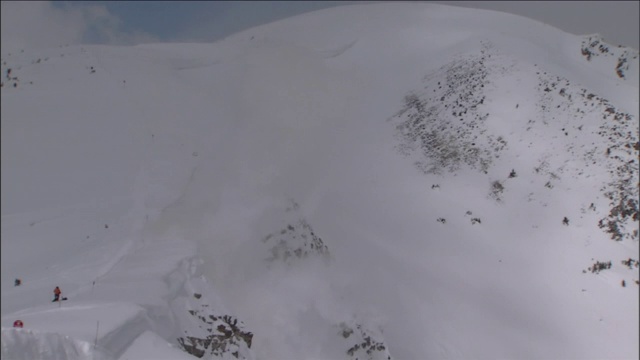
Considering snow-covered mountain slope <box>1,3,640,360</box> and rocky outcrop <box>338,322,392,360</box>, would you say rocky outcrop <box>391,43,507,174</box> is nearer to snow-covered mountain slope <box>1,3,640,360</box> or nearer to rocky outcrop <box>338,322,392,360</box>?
snow-covered mountain slope <box>1,3,640,360</box>

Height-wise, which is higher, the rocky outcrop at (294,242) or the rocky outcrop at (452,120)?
the rocky outcrop at (452,120)

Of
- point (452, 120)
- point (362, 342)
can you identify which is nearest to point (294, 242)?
point (362, 342)

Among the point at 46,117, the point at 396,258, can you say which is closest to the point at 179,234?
the point at 46,117

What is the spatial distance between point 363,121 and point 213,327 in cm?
2123

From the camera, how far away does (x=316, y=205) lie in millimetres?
27484

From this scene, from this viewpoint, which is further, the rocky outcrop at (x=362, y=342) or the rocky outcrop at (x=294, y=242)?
Result: the rocky outcrop at (x=294, y=242)

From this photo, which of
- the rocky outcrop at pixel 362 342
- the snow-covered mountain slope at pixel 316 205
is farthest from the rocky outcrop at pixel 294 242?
the rocky outcrop at pixel 362 342

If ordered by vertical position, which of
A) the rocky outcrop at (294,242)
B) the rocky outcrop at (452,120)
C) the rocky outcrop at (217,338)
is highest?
the rocky outcrop at (452,120)

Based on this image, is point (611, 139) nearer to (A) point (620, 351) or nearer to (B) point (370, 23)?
(A) point (620, 351)

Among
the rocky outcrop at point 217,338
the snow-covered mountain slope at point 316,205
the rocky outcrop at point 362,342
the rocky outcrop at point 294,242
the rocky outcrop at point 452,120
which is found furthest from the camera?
the rocky outcrop at point 452,120

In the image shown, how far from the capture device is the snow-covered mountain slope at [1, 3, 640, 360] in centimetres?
1591

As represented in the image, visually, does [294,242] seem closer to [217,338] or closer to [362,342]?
[362,342]

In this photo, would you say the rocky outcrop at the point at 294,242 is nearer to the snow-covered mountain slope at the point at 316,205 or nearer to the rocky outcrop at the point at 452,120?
the snow-covered mountain slope at the point at 316,205

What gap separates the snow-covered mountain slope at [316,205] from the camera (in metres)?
15.9
